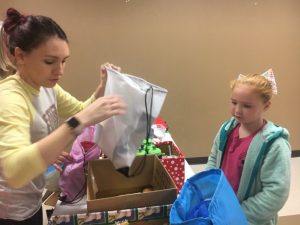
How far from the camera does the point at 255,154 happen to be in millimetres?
1266

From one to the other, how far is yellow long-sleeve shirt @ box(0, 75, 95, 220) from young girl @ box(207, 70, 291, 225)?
813 millimetres

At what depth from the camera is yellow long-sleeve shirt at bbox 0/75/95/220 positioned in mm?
840

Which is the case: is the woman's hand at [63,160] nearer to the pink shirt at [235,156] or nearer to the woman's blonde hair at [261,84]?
the pink shirt at [235,156]

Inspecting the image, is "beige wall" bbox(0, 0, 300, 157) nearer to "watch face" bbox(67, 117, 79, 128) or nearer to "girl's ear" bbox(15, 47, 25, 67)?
"girl's ear" bbox(15, 47, 25, 67)

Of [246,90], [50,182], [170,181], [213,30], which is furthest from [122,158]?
[213,30]

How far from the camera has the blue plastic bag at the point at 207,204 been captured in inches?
35.1

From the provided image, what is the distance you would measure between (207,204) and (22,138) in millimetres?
648

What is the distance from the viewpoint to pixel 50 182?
1409 mm

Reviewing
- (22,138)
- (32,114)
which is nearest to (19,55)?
(32,114)

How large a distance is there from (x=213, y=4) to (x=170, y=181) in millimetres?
2453

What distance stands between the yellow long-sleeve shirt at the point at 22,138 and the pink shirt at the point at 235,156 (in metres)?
0.81

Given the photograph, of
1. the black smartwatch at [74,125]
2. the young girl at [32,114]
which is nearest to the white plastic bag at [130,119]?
the young girl at [32,114]

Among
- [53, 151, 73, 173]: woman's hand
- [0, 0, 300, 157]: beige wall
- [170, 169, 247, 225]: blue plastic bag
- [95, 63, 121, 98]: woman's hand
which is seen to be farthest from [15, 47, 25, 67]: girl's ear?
[0, 0, 300, 157]: beige wall

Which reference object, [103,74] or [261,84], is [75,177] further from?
[261,84]
